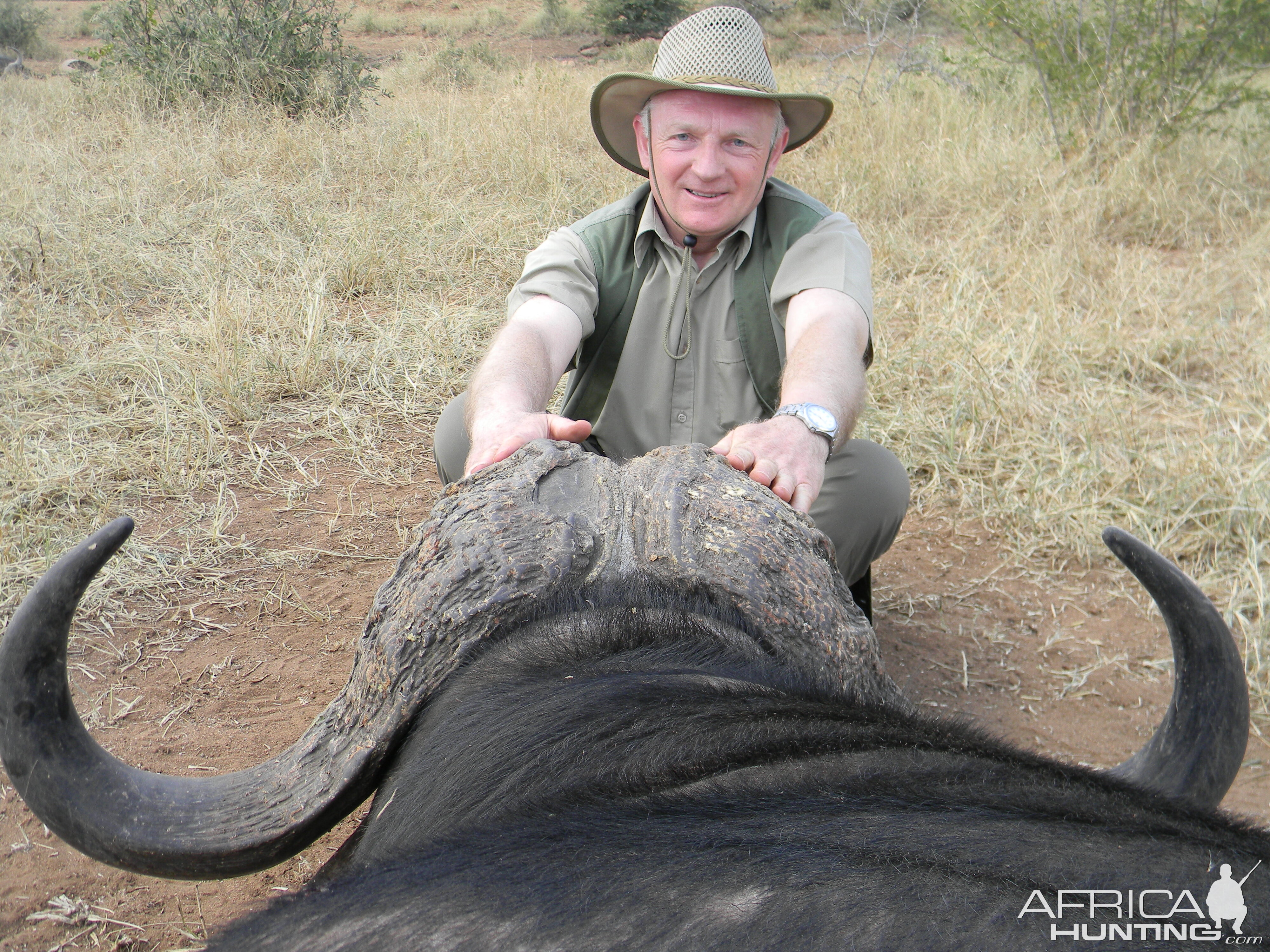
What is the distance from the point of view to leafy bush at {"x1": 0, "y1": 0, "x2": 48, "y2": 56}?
19859 mm

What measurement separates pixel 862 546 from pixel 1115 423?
2112mm

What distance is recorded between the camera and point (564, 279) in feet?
9.20

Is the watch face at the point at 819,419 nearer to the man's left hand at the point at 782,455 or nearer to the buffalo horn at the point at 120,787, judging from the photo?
the man's left hand at the point at 782,455

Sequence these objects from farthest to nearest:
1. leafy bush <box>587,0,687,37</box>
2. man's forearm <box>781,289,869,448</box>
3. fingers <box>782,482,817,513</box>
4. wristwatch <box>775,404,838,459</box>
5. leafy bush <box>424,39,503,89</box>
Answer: leafy bush <box>587,0,687,37</box> → leafy bush <box>424,39,503,89</box> → man's forearm <box>781,289,869,448</box> → wristwatch <box>775,404,838,459</box> → fingers <box>782,482,817,513</box>

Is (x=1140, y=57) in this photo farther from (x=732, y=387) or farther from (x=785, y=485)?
(x=785, y=485)

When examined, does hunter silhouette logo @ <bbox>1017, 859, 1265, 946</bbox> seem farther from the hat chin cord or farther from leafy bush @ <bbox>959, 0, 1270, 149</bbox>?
leafy bush @ <bbox>959, 0, 1270, 149</bbox>

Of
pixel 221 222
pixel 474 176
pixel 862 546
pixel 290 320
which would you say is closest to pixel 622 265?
pixel 862 546

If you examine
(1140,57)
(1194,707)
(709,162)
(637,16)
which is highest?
(637,16)

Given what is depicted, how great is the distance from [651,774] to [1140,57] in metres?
8.90

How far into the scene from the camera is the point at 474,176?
7.25 metres

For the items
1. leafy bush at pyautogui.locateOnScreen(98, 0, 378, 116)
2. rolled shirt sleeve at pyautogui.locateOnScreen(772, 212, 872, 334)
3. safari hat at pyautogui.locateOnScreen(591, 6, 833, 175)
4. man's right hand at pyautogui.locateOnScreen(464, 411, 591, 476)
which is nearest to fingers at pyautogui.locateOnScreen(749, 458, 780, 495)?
man's right hand at pyautogui.locateOnScreen(464, 411, 591, 476)

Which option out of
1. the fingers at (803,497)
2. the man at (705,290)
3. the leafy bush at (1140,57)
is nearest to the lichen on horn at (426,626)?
the fingers at (803,497)

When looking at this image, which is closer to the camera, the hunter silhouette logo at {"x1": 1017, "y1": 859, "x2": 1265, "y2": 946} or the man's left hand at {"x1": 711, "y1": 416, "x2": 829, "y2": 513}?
the hunter silhouette logo at {"x1": 1017, "y1": 859, "x2": 1265, "y2": 946}

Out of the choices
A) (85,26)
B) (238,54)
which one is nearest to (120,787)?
Result: (238,54)
